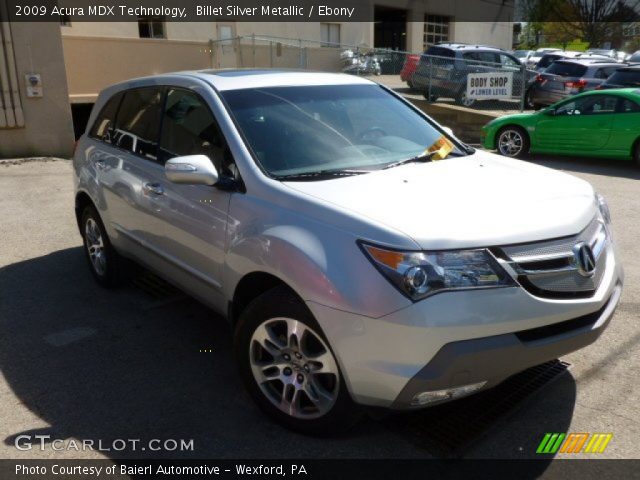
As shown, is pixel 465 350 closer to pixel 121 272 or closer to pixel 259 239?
pixel 259 239

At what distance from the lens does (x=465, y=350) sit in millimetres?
2531

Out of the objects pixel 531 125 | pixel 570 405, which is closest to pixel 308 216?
pixel 570 405

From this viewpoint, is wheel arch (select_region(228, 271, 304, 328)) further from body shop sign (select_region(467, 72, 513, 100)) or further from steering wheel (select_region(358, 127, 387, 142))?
body shop sign (select_region(467, 72, 513, 100))

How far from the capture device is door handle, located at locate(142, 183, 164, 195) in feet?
13.1

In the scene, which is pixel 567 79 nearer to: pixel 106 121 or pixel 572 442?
pixel 106 121

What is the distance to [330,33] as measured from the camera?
1185 inches

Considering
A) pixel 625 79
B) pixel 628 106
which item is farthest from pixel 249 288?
pixel 625 79

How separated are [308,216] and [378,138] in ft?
3.99

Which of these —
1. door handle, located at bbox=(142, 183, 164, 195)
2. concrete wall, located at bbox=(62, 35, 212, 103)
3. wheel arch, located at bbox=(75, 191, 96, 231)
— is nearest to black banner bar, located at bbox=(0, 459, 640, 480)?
door handle, located at bbox=(142, 183, 164, 195)

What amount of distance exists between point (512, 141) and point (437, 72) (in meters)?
4.64

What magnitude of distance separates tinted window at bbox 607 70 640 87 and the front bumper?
13.1 meters

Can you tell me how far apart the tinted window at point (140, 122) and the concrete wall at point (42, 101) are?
784cm

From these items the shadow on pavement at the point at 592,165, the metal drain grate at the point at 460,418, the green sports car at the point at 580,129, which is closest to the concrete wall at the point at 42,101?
the green sports car at the point at 580,129

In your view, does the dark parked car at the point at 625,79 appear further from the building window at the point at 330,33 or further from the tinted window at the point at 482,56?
the building window at the point at 330,33
